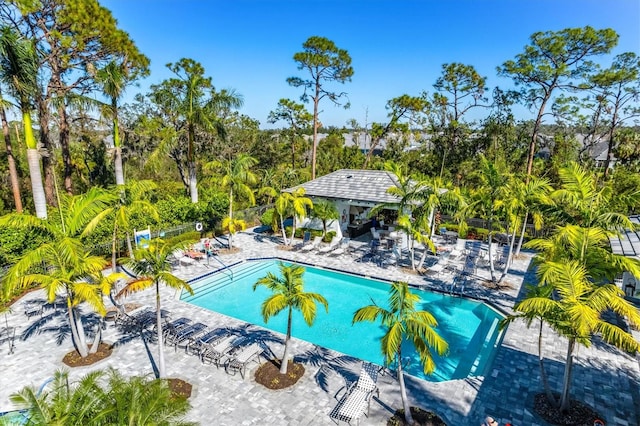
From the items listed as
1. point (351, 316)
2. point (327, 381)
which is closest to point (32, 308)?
point (327, 381)

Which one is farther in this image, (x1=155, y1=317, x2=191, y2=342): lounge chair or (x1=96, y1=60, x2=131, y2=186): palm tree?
(x1=96, y1=60, x2=131, y2=186): palm tree

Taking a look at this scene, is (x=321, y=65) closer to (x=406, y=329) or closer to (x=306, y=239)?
(x=306, y=239)

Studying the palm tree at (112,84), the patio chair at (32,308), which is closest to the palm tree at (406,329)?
the patio chair at (32,308)

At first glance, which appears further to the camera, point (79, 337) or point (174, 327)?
point (174, 327)

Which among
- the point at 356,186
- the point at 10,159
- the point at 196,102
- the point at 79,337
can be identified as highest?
the point at 196,102

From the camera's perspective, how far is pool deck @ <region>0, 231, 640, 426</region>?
28.2 ft

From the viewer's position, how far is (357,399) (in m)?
8.62

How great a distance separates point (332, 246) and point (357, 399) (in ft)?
44.5

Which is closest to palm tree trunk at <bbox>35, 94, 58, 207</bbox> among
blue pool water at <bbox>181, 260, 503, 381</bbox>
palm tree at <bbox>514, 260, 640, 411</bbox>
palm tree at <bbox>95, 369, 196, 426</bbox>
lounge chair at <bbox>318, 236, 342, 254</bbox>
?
blue pool water at <bbox>181, 260, 503, 381</bbox>

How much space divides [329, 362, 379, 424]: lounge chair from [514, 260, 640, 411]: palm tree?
155 inches

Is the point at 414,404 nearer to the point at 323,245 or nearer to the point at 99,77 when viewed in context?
the point at 323,245

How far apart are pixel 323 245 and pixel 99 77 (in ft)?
47.3

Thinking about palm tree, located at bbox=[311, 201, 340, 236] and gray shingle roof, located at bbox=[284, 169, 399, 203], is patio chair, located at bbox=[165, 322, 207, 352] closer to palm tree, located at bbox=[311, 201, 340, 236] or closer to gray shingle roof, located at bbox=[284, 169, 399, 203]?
palm tree, located at bbox=[311, 201, 340, 236]

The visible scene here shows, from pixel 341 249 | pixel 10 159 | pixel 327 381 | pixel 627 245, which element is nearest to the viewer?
pixel 327 381
